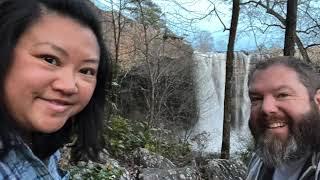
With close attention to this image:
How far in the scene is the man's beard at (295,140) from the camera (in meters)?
2.00

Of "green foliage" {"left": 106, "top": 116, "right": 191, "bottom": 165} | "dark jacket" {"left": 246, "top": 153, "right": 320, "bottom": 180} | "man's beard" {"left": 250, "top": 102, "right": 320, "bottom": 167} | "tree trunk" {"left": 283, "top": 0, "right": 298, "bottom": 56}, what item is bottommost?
"green foliage" {"left": 106, "top": 116, "right": 191, "bottom": 165}

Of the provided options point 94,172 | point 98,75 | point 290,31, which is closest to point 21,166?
point 98,75

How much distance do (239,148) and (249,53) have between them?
16.7 feet

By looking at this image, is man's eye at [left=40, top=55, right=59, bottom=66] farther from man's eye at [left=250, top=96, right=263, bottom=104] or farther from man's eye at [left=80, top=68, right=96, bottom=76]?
man's eye at [left=250, top=96, right=263, bottom=104]

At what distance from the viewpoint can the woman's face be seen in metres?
1.08

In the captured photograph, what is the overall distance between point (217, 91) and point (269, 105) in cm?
1696

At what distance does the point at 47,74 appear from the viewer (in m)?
1.09

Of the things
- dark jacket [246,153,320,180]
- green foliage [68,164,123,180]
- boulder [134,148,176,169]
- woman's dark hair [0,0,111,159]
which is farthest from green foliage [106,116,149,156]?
woman's dark hair [0,0,111,159]

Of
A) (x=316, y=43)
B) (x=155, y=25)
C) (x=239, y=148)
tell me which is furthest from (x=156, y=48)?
(x=316, y=43)

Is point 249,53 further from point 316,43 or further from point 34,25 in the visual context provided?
point 34,25

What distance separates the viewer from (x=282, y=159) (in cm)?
208

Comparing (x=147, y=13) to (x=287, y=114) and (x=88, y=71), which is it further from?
(x=88, y=71)

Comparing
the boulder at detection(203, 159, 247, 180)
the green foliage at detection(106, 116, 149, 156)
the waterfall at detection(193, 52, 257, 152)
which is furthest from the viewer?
the waterfall at detection(193, 52, 257, 152)

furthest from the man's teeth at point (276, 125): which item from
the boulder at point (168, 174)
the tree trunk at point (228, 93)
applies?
the tree trunk at point (228, 93)
